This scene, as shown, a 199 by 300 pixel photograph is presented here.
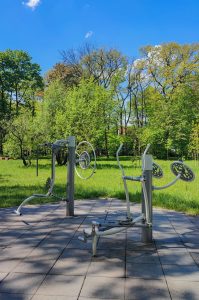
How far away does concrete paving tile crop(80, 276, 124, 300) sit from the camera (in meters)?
2.57

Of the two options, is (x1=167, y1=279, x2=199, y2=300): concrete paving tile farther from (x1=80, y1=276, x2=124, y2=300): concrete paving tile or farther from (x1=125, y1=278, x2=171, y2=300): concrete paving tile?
(x1=80, y1=276, x2=124, y2=300): concrete paving tile

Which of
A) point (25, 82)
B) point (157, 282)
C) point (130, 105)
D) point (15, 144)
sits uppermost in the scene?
point (25, 82)

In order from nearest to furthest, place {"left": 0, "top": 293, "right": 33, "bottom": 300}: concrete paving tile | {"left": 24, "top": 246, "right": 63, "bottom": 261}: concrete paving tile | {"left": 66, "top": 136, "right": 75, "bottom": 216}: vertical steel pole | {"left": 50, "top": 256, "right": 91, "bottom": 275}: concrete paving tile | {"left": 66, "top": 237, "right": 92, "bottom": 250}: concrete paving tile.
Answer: {"left": 0, "top": 293, "right": 33, "bottom": 300}: concrete paving tile, {"left": 50, "top": 256, "right": 91, "bottom": 275}: concrete paving tile, {"left": 24, "top": 246, "right": 63, "bottom": 261}: concrete paving tile, {"left": 66, "top": 237, "right": 92, "bottom": 250}: concrete paving tile, {"left": 66, "top": 136, "right": 75, "bottom": 216}: vertical steel pole

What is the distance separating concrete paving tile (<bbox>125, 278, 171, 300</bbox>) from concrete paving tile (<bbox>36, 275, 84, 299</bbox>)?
0.38 m

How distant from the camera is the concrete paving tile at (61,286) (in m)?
2.61

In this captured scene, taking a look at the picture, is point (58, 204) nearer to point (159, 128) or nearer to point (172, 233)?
point (172, 233)

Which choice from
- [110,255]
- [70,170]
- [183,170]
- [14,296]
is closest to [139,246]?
[110,255]

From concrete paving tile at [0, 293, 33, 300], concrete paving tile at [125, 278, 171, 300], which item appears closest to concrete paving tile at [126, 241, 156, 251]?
concrete paving tile at [125, 278, 171, 300]

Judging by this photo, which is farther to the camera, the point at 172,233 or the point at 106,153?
the point at 106,153

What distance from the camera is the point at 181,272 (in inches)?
120

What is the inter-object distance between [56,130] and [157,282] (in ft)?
51.8

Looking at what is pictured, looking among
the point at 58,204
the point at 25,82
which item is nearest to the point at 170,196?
the point at 58,204

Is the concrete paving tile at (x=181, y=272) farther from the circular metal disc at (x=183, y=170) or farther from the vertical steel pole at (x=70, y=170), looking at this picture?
the vertical steel pole at (x=70, y=170)

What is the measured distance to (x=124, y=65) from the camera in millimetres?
31781
